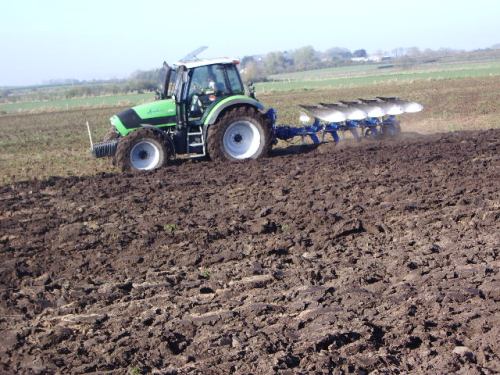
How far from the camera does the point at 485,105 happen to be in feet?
84.2

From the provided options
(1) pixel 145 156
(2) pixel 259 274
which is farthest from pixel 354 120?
(2) pixel 259 274

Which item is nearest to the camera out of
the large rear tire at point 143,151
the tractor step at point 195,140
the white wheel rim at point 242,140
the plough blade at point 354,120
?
the large rear tire at point 143,151

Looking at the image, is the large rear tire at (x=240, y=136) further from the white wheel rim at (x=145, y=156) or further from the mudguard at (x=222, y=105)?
the white wheel rim at (x=145, y=156)

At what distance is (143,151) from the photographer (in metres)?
13.6

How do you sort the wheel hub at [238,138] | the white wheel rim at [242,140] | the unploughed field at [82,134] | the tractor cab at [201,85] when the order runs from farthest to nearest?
the unploughed field at [82,134]
the wheel hub at [238,138]
the white wheel rim at [242,140]
the tractor cab at [201,85]

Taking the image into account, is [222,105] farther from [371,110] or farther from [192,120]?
[371,110]

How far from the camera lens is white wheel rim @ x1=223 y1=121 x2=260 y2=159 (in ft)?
46.1

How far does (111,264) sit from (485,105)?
21101 mm

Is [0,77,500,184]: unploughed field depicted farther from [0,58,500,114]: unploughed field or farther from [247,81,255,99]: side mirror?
[0,58,500,114]: unploughed field

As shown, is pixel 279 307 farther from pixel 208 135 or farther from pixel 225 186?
pixel 208 135

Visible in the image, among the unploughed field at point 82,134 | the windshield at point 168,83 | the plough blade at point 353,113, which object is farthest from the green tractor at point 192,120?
the plough blade at point 353,113

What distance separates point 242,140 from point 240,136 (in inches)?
4.0

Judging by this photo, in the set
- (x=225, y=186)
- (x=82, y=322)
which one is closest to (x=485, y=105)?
(x=225, y=186)

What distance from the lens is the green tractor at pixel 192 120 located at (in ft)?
44.3
